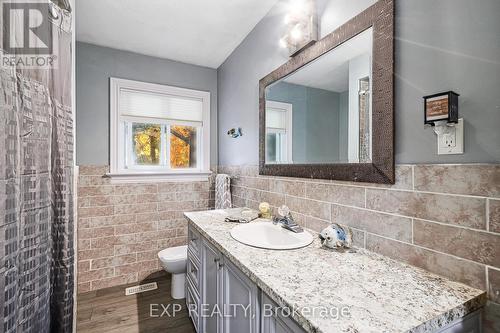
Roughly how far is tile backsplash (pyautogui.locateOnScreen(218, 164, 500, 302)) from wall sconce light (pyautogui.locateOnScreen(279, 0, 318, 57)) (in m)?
0.91

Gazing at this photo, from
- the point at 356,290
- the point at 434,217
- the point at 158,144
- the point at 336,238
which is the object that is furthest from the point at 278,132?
the point at 158,144

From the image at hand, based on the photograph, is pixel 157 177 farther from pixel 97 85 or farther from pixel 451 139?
pixel 451 139

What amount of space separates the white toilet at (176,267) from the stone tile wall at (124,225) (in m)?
0.47

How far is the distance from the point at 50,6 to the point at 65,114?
1.39 feet

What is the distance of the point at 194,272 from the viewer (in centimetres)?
175

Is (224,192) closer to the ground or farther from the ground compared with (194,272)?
farther from the ground

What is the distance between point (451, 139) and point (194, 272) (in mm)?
1727

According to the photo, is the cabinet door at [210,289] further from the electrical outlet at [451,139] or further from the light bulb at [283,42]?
the light bulb at [283,42]

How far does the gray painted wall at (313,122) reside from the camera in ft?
4.37

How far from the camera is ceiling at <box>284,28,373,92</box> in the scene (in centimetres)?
114

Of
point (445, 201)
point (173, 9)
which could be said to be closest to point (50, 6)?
point (173, 9)

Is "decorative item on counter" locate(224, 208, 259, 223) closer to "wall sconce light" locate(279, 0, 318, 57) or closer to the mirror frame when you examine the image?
the mirror frame

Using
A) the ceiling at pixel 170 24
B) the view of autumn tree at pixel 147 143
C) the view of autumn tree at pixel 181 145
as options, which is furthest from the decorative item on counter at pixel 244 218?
the ceiling at pixel 170 24

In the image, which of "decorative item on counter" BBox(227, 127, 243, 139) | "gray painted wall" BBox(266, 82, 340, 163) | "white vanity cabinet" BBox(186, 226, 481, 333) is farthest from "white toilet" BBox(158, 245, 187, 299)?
"gray painted wall" BBox(266, 82, 340, 163)
